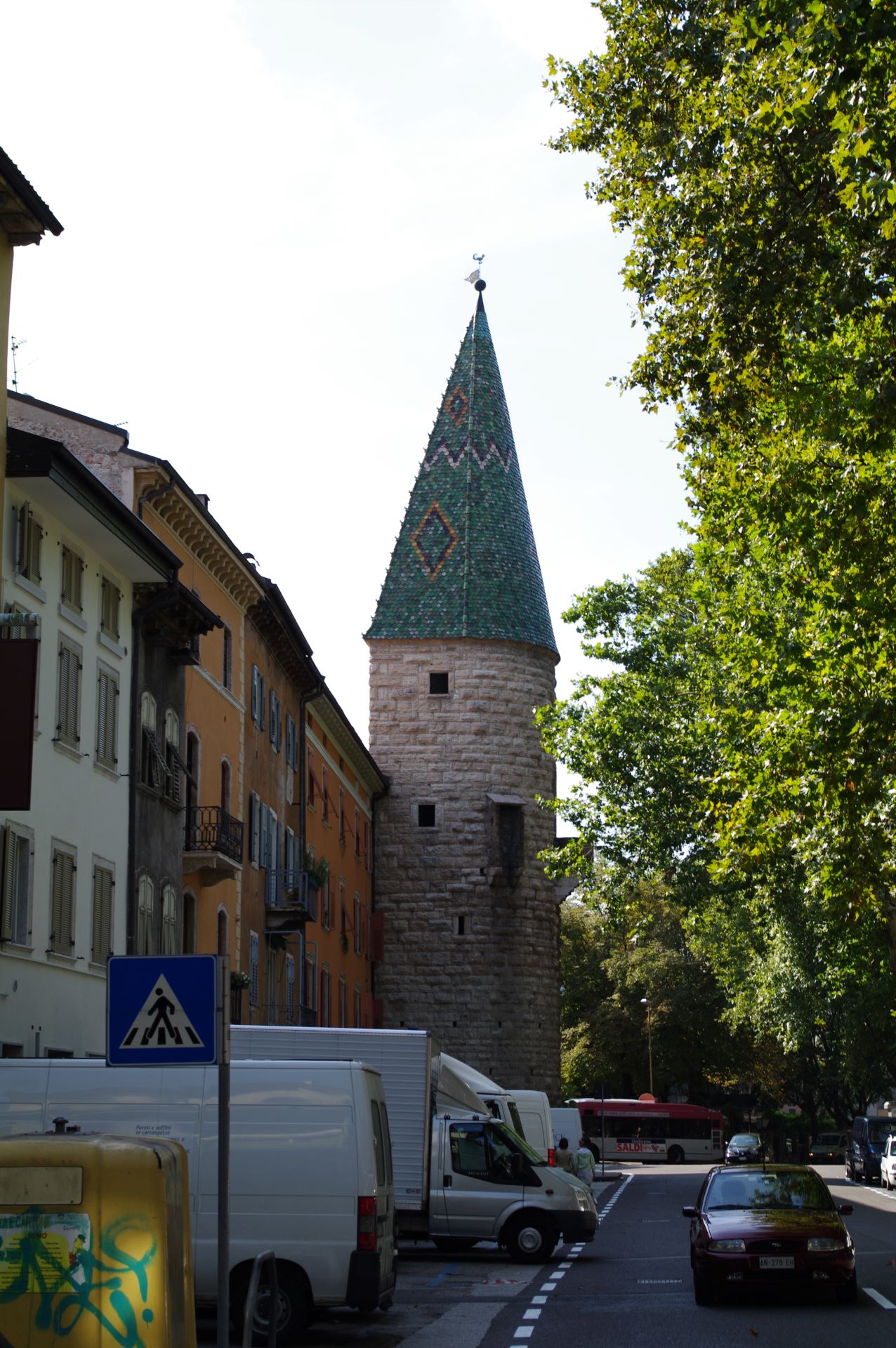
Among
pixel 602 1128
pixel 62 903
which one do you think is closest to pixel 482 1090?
pixel 62 903

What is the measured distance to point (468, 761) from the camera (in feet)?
181

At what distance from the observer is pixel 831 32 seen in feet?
39.9

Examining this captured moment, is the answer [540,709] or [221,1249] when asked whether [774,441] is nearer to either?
[221,1249]

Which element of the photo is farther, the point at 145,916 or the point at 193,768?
the point at 193,768

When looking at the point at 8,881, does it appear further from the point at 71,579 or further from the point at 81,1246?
the point at 81,1246

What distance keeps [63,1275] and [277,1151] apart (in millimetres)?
7627

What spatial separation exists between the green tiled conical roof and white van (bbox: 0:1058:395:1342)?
40472mm

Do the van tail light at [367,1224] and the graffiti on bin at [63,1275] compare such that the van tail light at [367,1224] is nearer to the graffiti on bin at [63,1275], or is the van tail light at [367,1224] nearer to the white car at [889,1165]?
the graffiti on bin at [63,1275]

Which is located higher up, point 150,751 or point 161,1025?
point 150,751

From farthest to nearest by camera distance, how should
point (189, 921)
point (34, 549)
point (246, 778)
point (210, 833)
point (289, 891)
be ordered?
point (289, 891)
point (246, 778)
point (210, 833)
point (189, 921)
point (34, 549)

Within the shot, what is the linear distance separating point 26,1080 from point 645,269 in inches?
382

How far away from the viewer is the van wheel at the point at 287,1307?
14.7 metres

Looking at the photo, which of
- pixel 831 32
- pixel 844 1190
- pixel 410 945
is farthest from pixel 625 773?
pixel 831 32

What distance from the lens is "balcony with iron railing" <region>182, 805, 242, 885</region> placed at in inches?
1152
